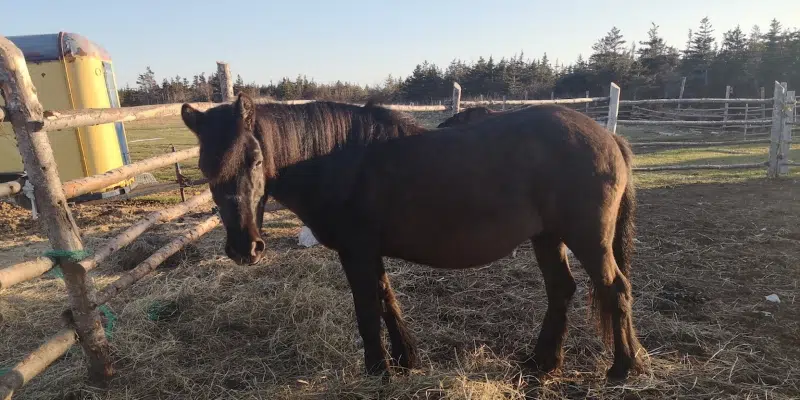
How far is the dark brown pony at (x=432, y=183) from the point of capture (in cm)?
270

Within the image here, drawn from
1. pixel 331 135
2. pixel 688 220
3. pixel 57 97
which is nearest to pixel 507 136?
pixel 331 135

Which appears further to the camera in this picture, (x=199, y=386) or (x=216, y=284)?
(x=216, y=284)

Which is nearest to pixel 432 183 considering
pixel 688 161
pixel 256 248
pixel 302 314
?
pixel 256 248

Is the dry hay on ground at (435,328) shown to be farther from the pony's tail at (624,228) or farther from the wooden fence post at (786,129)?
the wooden fence post at (786,129)

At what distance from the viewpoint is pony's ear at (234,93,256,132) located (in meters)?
2.41

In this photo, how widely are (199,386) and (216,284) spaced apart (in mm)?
1667

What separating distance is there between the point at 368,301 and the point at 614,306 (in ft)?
5.72

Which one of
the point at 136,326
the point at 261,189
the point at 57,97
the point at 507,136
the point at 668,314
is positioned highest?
the point at 57,97

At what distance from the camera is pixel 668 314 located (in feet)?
13.0

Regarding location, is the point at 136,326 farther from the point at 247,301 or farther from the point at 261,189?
the point at 261,189

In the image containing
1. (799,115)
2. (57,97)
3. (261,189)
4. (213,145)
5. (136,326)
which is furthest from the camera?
(799,115)

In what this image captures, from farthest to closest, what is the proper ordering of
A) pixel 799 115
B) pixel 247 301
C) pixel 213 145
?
pixel 799 115
pixel 247 301
pixel 213 145

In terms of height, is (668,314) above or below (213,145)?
below

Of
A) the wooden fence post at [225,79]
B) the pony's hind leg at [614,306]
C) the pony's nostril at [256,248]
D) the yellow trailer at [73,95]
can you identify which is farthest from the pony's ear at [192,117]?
the yellow trailer at [73,95]
